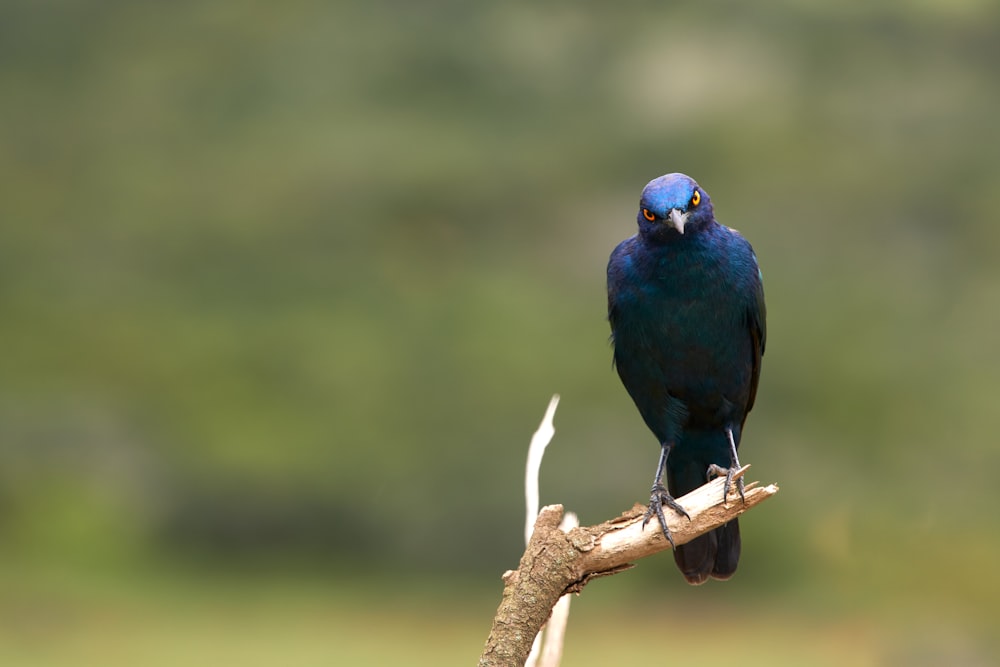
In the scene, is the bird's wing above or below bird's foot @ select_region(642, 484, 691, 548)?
above

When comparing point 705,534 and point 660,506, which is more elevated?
point 705,534

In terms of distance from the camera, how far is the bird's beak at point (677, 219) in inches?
125

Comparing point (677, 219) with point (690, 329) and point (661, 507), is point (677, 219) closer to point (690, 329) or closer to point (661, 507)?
point (690, 329)

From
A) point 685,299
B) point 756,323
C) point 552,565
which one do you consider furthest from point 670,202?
point 552,565

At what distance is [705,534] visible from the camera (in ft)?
11.7

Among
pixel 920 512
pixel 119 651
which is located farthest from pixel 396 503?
pixel 920 512

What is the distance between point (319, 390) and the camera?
756cm

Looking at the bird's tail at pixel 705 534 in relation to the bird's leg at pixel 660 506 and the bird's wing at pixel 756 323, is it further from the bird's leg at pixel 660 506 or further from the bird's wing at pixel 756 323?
the bird's leg at pixel 660 506

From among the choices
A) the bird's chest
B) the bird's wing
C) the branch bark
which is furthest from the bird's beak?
the branch bark

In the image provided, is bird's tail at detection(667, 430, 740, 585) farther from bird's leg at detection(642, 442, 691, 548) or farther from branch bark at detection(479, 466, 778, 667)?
branch bark at detection(479, 466, 778, 667)

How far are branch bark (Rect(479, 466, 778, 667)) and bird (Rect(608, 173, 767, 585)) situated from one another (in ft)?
0.88

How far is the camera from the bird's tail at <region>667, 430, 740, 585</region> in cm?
357

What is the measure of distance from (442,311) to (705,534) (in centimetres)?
458

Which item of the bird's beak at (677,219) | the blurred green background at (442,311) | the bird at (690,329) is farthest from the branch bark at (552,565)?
the blurred green background at (442,311)
